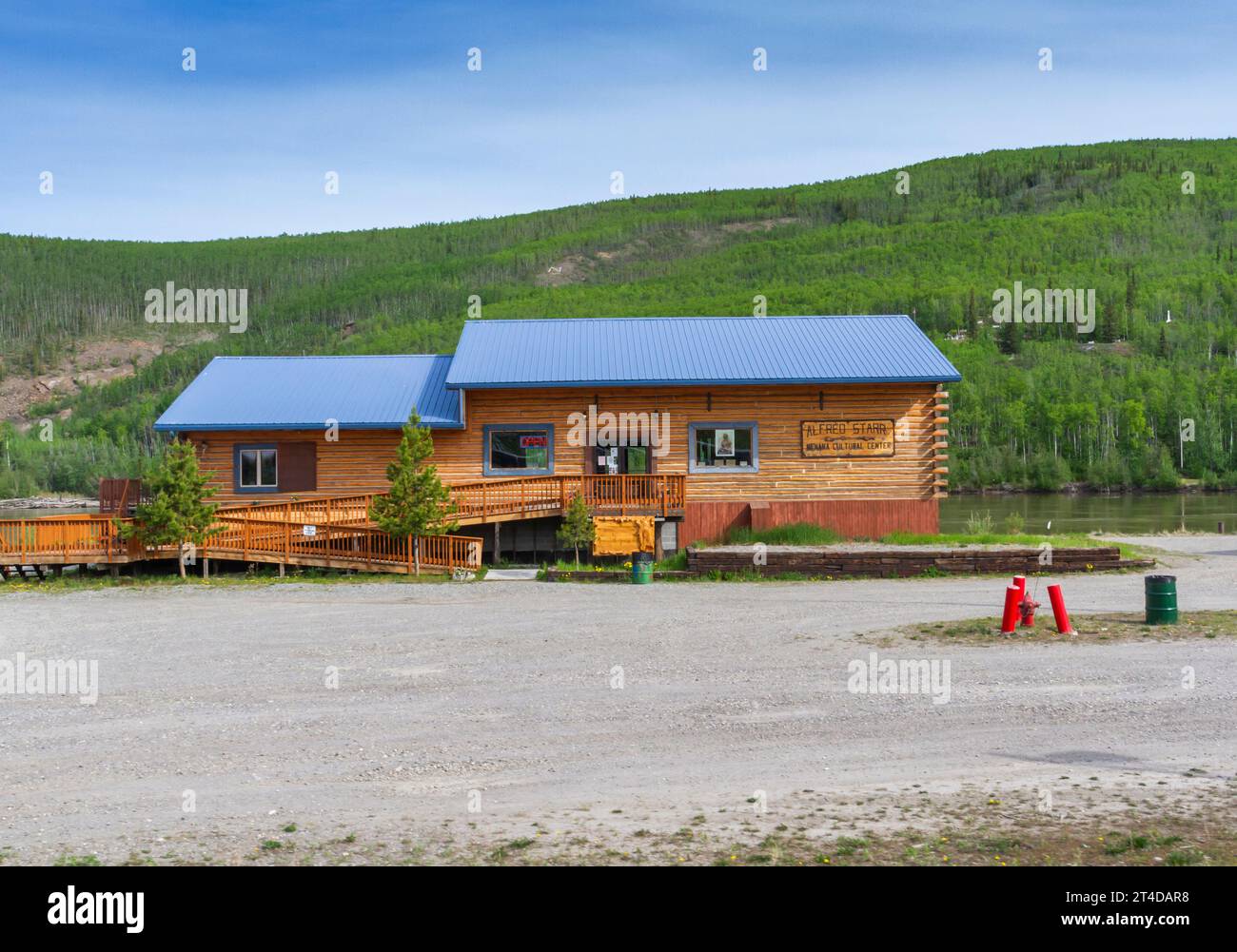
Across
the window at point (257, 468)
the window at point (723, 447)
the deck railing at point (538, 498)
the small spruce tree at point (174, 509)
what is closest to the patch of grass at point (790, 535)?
the deck railing at point (538, 498)

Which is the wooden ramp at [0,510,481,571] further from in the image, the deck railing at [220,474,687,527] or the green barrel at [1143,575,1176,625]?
the green barrel at [1143,575,1176,625]

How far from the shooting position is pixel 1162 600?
15.4m

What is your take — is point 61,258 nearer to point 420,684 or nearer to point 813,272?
point 813,272

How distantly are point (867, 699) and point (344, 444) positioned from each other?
19337mm

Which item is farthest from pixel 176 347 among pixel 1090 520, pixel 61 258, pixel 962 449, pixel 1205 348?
pixel 1090 520

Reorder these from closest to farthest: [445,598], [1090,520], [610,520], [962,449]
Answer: [445,598]
[610,520]
[1090,520]
[962,449]

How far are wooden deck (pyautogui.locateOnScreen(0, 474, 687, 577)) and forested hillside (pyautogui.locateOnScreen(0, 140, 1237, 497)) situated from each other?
276ft

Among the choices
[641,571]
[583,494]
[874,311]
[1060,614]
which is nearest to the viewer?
[1060,614]

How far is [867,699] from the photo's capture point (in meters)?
11.4

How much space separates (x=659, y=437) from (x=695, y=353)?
2780 millimetres

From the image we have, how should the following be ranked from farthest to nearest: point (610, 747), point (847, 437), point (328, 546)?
point (847, 437) → point (328, 546) → point (610, 747)

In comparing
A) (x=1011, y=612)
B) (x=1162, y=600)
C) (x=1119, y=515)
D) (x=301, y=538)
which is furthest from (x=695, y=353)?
(x=1119, y=515)

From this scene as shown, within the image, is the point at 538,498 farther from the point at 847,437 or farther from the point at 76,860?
the point at 76,860

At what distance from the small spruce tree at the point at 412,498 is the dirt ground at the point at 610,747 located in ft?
22.7
